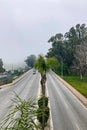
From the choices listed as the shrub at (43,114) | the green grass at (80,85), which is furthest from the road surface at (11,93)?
the shrub at (43,114)

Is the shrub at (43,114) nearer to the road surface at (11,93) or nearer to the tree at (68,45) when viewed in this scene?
the road surface at (11,93)

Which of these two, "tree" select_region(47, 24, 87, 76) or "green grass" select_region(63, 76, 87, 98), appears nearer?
"green grass" select_region(63, 76, 87, 98)

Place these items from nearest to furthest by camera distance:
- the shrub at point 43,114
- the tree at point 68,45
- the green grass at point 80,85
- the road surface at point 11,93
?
the shrub at point 43,114
the road surface at point 11,93
the green grass at point 80,85
the tree at point 68,45

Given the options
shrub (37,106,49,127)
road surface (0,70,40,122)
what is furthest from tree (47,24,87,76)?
shrub (37,106,49,127)

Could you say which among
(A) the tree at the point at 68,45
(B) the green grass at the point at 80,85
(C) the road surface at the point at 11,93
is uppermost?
(A) the tree at the point at 68,45

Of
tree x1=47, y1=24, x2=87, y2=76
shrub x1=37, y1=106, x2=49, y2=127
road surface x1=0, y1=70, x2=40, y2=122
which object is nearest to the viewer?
shrub x1=37, y1=106, x2=49, y2=127

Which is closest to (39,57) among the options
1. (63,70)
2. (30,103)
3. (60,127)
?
(60,127)

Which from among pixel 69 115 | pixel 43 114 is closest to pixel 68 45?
pixel 69 115

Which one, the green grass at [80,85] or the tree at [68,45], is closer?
the green grass at [80,85]

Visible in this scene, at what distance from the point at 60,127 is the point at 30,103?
19.5 meters

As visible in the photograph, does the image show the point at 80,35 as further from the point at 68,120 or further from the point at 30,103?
the point at 30,103

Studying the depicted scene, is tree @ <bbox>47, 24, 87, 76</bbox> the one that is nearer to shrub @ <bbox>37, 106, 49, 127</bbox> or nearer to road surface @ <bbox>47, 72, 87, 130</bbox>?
road surface @ <bbox>47, 72, 87, 130</bbox>

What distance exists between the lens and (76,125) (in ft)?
91.9

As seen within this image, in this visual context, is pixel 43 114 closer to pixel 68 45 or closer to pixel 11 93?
pixel 11 93
